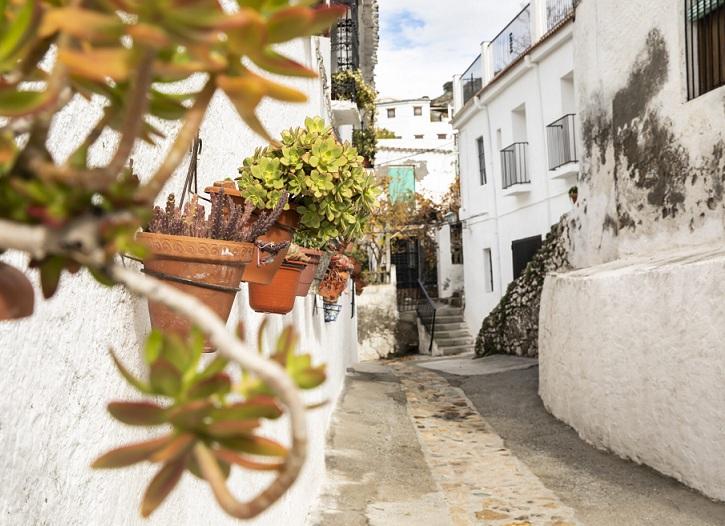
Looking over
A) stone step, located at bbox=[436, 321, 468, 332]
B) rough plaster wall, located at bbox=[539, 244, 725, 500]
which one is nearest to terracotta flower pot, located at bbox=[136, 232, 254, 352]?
rough plaster wall, located at bbox=[539, 244, 725, 500]

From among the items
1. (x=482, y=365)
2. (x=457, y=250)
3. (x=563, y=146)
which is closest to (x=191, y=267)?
(x=482, y=365)

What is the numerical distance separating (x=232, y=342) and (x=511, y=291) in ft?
47.4

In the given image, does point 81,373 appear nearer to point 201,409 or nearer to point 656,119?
point 201,409

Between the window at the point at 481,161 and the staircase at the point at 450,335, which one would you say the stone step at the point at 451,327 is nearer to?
the staircase at the point at 450,335

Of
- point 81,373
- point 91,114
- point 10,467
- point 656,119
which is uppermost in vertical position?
point 656,119

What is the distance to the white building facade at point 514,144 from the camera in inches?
582

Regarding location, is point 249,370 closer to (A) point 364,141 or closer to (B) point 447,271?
(A) point 364,141

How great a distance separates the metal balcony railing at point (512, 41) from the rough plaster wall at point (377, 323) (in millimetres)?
6331

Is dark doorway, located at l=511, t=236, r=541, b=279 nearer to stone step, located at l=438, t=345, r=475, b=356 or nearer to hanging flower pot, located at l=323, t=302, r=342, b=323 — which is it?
stone step, located at l=438, t=345, r=475, b=356

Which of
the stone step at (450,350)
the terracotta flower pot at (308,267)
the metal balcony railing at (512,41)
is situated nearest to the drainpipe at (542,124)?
the metal balcony railing at (512,41)

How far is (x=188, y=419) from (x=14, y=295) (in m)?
0.20

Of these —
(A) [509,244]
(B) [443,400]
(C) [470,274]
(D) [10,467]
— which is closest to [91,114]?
(D) [10,467]

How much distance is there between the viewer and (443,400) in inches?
451

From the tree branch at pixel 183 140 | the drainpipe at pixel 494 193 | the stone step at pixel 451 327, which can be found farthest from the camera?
the stone step at pixel 451 327
